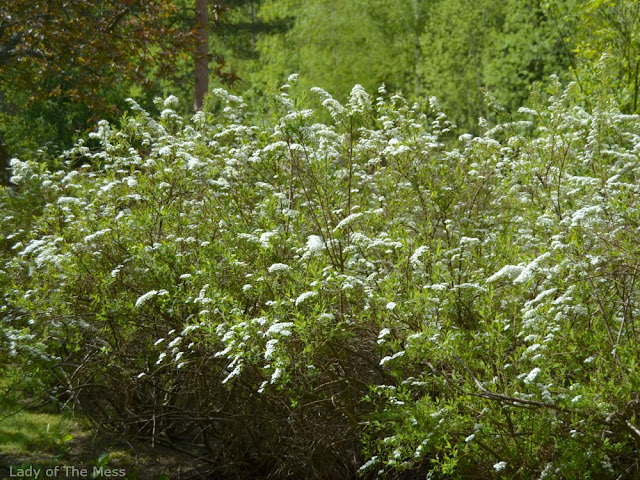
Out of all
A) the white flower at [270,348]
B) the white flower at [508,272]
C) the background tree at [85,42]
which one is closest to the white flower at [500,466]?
the white flower at [508,272]

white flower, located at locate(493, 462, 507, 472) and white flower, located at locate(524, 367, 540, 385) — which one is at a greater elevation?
white flower, located at locate(524, 367, 540, 385)

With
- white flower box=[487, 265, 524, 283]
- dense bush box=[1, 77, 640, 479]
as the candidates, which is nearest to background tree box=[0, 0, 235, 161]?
dense bush box=[1, 77, 640, 479]

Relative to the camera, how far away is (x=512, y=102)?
21.7m

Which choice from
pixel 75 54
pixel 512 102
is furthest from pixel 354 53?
pixel 75 54

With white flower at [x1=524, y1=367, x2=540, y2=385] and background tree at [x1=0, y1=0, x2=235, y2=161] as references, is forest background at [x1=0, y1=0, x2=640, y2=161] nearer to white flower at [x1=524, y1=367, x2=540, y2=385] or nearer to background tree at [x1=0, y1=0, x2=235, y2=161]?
background tree at [x1=0, y1=0, x2=235, y2=161]

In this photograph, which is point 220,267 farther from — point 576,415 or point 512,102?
point 512,102

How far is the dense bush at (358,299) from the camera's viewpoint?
3.58 meters

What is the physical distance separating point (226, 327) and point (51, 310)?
61.4 inches

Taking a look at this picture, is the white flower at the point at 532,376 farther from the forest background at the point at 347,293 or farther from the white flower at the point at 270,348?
the white flower at the point at 270,348

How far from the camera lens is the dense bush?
3.58m

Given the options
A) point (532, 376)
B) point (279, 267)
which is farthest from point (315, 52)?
point (532, 376)

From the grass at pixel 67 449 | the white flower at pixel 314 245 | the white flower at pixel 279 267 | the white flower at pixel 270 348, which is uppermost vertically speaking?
the white flower at pixel 314 245

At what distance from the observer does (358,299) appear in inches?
179

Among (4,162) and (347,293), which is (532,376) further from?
(4,162)
